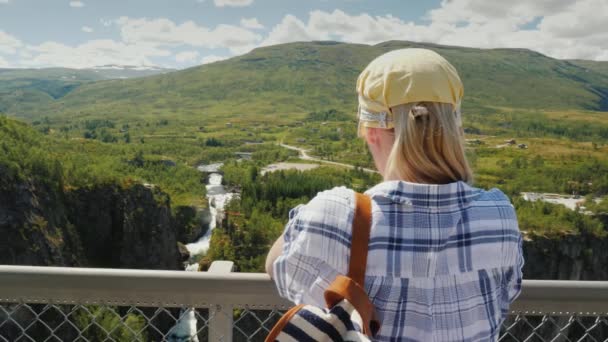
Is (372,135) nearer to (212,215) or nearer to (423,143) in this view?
(423,143)

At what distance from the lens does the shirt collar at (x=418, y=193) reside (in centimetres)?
146

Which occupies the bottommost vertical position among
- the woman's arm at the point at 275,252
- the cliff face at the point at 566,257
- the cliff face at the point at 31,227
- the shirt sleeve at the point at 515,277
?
the cliff face at the point at 566,257

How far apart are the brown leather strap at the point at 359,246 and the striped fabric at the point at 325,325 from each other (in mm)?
85

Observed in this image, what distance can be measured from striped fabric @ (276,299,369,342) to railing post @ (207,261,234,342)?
0.81 m

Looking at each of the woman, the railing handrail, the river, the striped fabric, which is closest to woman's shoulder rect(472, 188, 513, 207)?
the woman

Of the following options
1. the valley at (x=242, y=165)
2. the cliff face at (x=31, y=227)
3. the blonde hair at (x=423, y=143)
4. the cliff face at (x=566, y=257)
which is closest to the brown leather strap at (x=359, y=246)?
the blonde hair at (x=423, y=143)

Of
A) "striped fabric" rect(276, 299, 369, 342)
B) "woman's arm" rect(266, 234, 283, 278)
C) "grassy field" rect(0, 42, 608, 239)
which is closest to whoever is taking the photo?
"striped fabric" rect(276, 299, 369, 342)

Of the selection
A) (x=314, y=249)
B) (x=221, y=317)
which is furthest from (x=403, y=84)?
(x=221, y=317)

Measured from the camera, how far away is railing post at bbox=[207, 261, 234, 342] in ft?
6.89

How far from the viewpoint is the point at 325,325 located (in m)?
1.35

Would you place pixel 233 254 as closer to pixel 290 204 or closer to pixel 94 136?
pixel 290 204

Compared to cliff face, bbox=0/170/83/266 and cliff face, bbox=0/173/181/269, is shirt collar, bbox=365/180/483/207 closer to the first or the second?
cliff face, bbox=0/170/83/266

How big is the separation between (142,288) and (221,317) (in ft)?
1.17

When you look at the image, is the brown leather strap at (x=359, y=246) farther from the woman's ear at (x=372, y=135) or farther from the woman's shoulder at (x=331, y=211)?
the woman's ear at (x=372, y=135)
